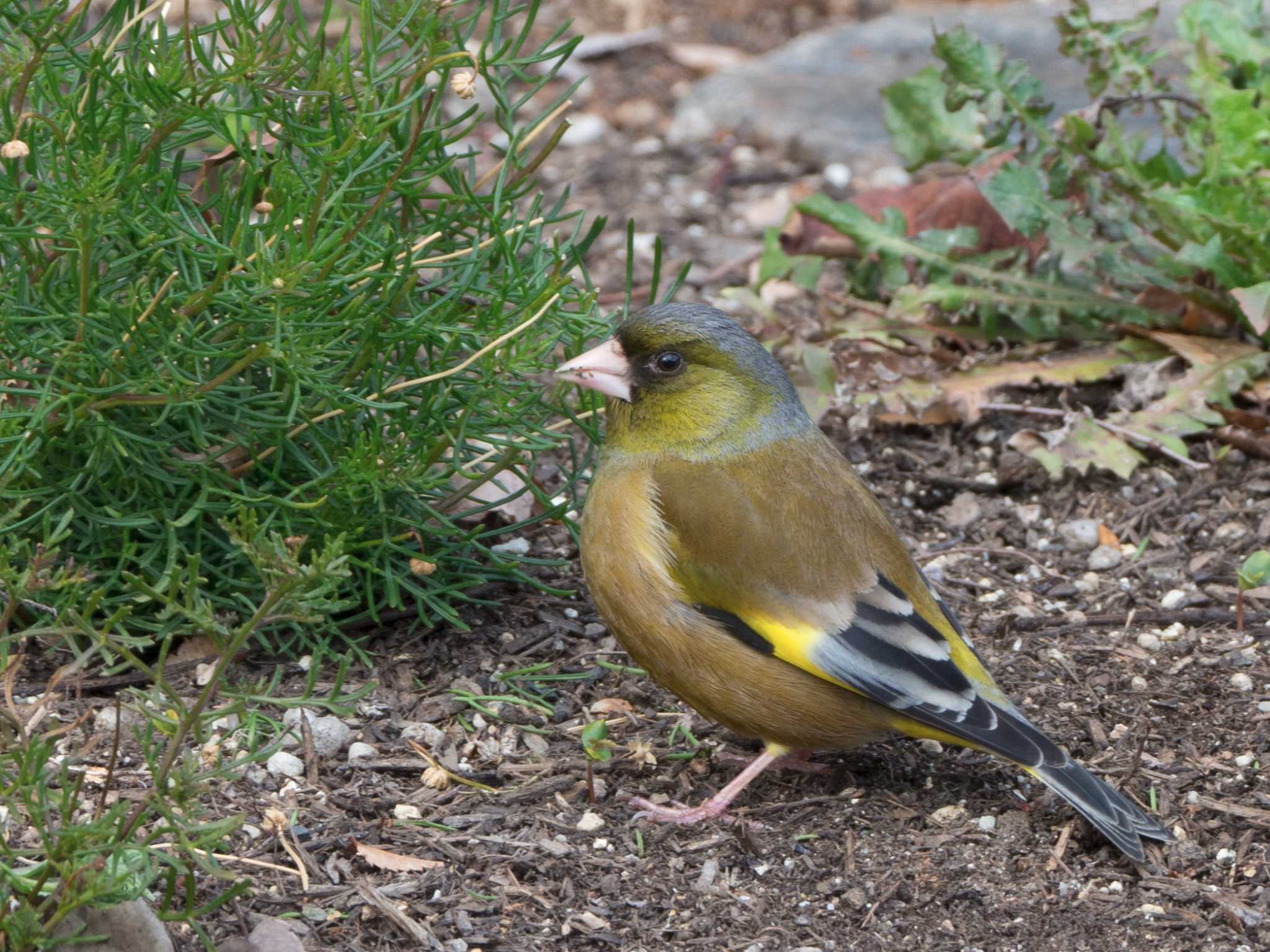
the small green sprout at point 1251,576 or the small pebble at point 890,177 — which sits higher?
the small pebble at point 890,177

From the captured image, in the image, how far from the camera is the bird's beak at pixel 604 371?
13.8 feet

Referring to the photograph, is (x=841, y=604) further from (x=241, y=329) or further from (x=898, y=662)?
(x=241, y=329)

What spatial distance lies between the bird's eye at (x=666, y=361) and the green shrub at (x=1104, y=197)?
2.01m

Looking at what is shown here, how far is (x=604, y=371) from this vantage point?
4203 mm

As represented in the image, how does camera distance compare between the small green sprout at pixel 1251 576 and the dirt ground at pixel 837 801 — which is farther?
the small green sprout at pixel 1251 576

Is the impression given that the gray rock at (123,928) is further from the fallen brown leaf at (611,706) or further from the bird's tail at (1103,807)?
the bird's tail at (1103,807)

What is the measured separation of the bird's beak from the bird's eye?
75 mm

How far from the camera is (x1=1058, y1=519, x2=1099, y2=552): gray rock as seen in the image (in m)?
5.18

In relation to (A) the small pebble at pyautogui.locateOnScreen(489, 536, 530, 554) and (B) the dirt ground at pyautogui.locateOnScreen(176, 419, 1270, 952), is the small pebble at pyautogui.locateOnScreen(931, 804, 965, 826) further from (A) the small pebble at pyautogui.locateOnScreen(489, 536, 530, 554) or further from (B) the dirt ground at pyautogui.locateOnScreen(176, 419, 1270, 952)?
(A) the small pebble at pyautogui.locateOnScreen(489, 536, 530, 554)

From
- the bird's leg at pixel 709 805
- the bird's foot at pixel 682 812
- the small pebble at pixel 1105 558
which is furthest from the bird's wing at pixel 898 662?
the small pebble at pixel 1105 558

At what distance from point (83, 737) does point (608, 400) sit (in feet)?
5.40

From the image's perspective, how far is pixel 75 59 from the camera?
11.2 ft

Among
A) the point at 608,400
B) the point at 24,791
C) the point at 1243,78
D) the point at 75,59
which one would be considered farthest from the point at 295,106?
the point at 1243,78

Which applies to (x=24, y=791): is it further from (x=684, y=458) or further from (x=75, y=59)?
(x=684, y=458)
